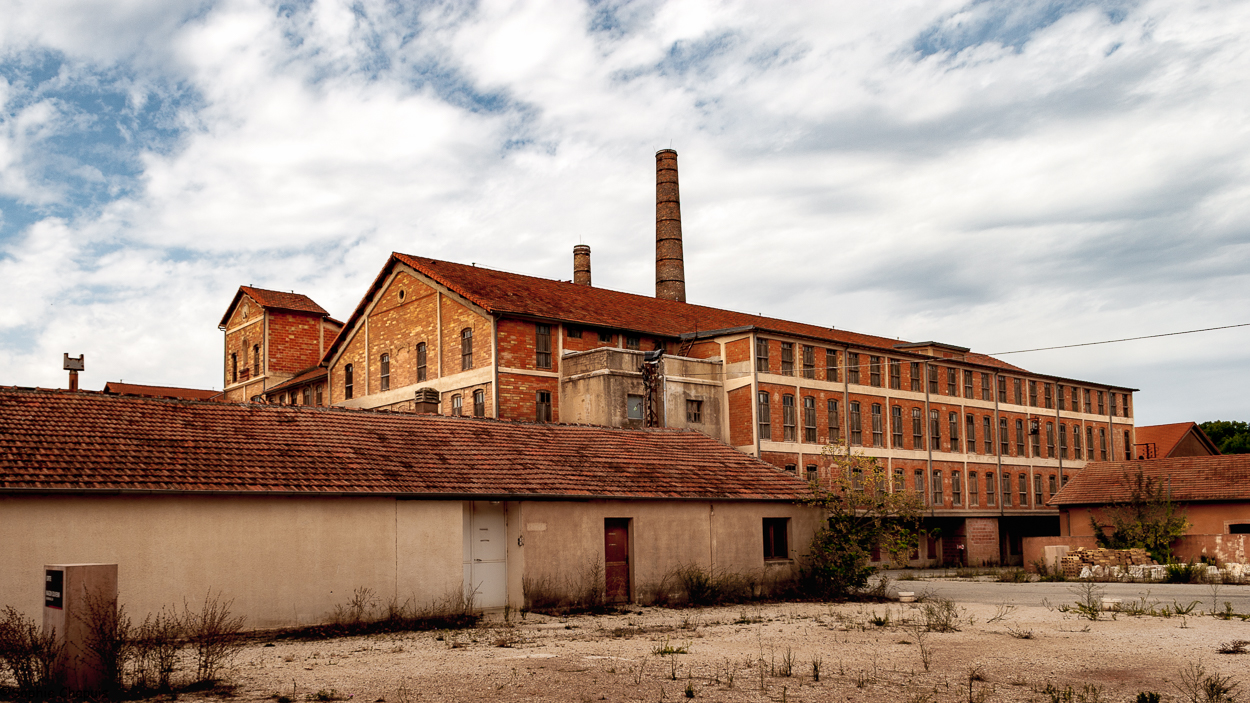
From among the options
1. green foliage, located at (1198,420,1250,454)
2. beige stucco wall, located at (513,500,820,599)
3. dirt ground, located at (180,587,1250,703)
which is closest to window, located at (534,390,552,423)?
beige stucco wall, located at (513,500,820,599)

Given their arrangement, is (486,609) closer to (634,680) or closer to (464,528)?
(464,528)

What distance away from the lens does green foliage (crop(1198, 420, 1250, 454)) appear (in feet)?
237

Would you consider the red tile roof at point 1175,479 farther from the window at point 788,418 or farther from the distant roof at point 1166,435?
the distant roof at point 1166,435

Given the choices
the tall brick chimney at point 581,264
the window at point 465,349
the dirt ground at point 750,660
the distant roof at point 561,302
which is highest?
the tall brick chimney at point 581,264

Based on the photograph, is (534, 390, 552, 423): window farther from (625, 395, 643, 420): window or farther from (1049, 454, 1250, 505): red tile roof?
(1049, 454, 1250, 505): red tile roof

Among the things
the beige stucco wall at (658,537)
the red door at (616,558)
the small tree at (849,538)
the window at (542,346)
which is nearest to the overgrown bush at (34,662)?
the beige stucco wall at (658,537)

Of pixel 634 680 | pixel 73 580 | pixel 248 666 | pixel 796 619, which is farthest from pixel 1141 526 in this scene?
pixel 73 580

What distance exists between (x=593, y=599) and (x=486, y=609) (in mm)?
2199

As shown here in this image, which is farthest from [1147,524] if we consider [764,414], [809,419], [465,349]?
[465,349]

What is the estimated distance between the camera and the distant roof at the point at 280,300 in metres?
50.3

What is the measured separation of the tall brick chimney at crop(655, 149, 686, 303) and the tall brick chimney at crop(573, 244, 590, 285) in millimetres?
4681

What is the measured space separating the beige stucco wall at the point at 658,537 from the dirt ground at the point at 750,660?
1.64 metres

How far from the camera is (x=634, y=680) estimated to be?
12.3 metres

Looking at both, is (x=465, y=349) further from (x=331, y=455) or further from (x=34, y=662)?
(x=34, y=662)
